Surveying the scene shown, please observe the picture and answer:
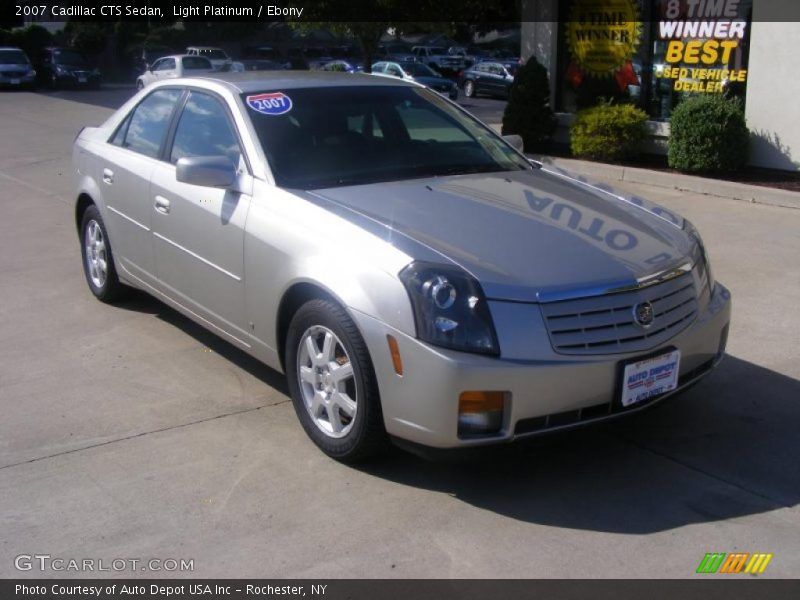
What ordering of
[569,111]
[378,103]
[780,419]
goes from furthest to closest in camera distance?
1. [569,111]
2. [378,103]
3. [780,419]

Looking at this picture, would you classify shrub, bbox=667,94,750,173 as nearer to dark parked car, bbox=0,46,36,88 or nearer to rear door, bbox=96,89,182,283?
rear door, bbox=96,89,182,283

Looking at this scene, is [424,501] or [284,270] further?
[284,270]

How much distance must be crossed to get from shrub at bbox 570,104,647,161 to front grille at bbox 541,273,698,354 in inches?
340

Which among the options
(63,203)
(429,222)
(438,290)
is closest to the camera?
(438,290)

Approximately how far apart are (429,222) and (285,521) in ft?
4.79

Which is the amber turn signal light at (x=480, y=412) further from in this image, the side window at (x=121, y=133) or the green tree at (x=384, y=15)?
the green tree at (x=384, y=15)

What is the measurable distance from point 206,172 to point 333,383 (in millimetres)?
1320

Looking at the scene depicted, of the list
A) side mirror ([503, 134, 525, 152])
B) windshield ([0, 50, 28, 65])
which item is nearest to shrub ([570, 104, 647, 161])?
side mirror ([503, 134, 525, 152])

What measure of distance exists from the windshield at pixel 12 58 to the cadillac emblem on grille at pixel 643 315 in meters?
33.9

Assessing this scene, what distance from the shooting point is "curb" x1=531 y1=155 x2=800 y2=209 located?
10090 mm

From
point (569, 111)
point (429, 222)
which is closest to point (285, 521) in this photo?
point (429, 222)

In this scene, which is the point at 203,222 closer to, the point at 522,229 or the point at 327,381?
the point at 327,381

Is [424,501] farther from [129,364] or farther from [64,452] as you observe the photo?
[129,364]

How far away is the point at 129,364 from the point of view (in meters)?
5.81
